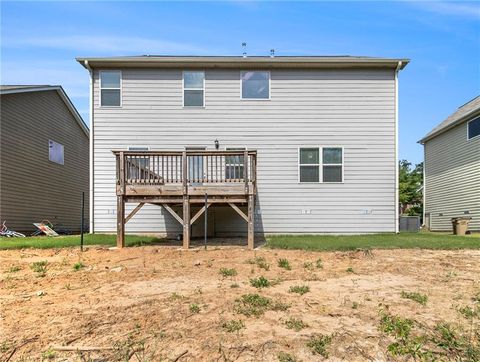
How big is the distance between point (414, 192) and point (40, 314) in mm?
35354

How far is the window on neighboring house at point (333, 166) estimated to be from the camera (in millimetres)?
12453

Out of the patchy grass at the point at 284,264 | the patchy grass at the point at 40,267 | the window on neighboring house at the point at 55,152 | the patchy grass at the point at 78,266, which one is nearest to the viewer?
the patchy grass at the point at 40,267

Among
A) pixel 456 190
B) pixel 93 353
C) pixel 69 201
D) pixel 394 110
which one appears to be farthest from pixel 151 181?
pixel 456 190

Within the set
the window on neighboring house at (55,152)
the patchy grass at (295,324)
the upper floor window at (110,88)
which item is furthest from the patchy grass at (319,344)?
the window on neighboring house at (55,152)

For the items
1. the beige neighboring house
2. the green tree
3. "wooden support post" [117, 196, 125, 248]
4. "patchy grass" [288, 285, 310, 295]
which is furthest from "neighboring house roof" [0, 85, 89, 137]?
the green tree

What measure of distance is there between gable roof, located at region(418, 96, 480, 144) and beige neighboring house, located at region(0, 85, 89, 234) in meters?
17.1

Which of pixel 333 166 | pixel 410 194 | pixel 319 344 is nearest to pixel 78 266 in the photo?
pixel 319 344

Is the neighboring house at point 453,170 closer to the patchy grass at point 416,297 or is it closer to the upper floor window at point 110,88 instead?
the patchy grass at point 416,297

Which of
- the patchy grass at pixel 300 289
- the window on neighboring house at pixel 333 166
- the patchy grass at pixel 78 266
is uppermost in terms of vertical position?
the window on neighboring house at pixel 333 166

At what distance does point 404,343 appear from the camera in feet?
12.2

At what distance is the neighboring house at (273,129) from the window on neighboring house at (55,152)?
4.78m

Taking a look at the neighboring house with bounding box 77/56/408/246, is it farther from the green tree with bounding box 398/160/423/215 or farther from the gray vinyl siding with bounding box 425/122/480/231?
the green tree with bounding box 398/160/423/215

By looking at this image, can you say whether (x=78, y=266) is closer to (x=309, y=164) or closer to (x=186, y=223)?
(x=186, y=223)

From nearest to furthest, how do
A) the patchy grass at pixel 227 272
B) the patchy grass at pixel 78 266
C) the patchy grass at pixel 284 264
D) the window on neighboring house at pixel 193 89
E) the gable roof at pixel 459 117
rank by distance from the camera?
1. the patchy grass at pixel 227 272
2. the patchy grass at pixel 78 266
3. the patchy grass at pixel 284 264
4. the window on neighboring house at pixel 193 89
5. the gable roof at pixel 459 117
